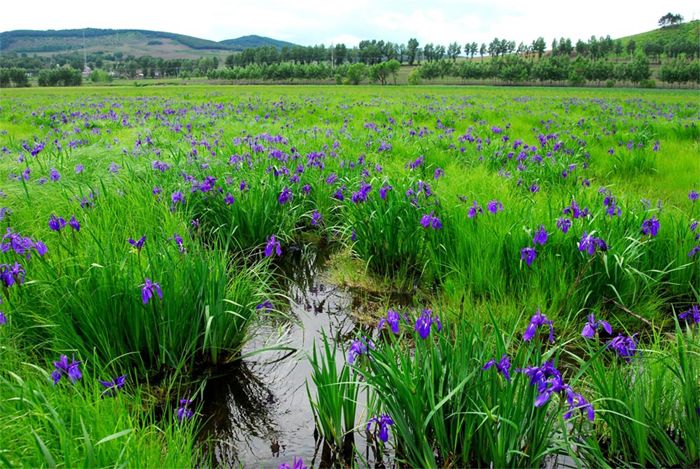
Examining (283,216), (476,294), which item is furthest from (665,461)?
(283,216)

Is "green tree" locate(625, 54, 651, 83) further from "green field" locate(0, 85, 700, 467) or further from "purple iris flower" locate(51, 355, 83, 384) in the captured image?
"purple iris flower" locate(51, 355, 83, 384)

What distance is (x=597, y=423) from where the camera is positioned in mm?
2322

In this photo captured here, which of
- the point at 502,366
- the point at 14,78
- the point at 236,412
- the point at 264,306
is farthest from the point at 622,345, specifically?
the point at 14,78

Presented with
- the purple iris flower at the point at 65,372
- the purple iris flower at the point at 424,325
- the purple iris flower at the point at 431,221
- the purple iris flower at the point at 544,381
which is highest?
the purple iris flower at the point at 431,221

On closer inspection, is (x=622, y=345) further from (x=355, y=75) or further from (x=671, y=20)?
(x=671, y=20)

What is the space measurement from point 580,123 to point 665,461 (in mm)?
12103

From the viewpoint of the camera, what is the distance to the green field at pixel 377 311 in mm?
2027

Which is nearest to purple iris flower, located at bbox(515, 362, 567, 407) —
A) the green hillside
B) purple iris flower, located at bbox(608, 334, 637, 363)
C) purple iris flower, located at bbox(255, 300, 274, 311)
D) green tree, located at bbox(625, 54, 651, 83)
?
purple iris flower, located at bbox(608, 334, 637, 363)

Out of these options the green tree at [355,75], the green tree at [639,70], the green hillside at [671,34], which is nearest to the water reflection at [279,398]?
the green tree at [355,75]

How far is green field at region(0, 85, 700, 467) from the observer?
6.65 ft

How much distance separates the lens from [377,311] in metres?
3.78

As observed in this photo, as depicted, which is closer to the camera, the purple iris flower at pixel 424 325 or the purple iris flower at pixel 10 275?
the purple iris flower at pixel 424 325

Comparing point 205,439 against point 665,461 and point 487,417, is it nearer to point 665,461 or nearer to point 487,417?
point 487,417

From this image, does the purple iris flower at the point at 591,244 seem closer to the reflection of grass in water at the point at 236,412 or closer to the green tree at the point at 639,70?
the reflection of grass in water at the point at 236,412
